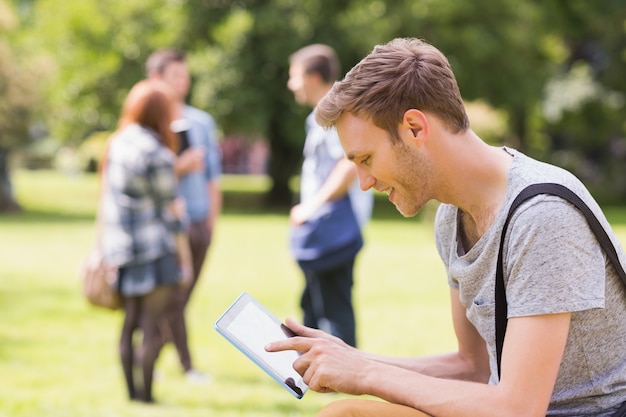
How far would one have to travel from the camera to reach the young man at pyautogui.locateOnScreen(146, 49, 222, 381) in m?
7.09

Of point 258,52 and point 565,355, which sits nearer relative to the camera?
point 565,355

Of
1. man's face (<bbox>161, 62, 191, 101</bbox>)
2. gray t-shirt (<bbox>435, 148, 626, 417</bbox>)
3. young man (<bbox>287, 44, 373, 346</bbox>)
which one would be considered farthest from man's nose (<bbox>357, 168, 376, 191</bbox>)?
man's face (<bbox>161, 62, 191, 101</bbox>)

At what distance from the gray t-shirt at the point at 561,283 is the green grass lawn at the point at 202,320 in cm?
357

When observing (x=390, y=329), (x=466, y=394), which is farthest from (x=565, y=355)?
(x=390, y=329)

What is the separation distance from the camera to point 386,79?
2414 millimetres

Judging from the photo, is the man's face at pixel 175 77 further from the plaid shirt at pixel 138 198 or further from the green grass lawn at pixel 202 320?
the green grass lawn at pixel 202 320

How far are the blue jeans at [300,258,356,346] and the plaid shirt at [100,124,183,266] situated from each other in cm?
97

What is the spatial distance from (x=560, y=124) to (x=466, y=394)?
108 ft

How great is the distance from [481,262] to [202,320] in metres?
7.51

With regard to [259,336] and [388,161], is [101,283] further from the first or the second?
[388,161]

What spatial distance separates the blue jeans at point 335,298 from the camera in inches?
243

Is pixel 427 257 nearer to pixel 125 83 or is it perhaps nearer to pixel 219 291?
pixel 219 291

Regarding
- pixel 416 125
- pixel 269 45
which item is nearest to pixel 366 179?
pixel 416 125

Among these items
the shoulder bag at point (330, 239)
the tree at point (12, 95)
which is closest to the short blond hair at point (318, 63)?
the shoulder bag at point (330, 239)
